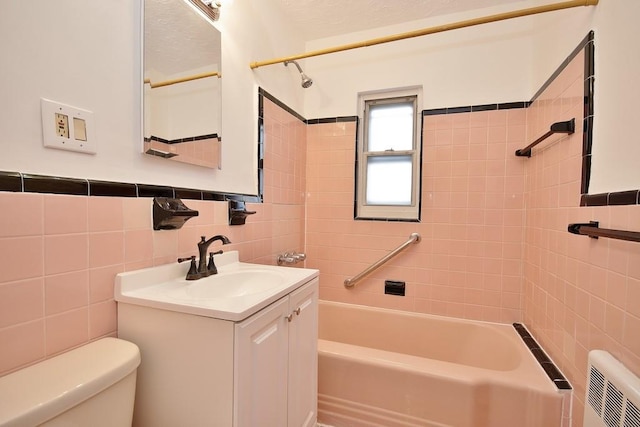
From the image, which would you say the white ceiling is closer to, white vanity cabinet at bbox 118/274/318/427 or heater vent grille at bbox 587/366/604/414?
white vanity cabinet at bbox 118/274/318/427

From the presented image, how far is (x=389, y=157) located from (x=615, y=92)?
1.36 m

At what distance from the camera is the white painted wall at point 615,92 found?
0.91m

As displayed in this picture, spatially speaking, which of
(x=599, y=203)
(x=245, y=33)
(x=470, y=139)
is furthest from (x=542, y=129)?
(x=245, y=33)

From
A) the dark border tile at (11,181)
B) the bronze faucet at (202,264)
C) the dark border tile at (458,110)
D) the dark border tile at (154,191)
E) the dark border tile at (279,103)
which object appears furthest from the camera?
the dark border tile at (458,110)

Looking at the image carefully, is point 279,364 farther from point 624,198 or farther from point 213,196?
point 624,198

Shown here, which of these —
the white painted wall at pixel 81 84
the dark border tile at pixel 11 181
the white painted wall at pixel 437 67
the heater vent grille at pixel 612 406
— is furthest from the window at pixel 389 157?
the dark border tile at pixel 11 181

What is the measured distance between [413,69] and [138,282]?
7.22 feet

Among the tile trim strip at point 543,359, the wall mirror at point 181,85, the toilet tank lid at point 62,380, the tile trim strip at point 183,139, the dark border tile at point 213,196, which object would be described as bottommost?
the tile trim strip at point 543,359

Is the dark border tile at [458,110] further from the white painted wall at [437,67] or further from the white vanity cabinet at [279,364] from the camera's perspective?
the white vanity cabinet at [279,364]

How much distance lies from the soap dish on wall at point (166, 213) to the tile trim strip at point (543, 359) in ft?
5.86

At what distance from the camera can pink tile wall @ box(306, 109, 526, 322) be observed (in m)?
1.92

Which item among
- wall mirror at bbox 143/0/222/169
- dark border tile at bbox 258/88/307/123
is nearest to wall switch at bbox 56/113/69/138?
wall mirror at bbox 143/0/222/169

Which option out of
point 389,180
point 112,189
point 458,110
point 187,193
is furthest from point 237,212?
point 458,110

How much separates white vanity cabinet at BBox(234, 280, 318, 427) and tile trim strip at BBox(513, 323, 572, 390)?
1131 millimetres
